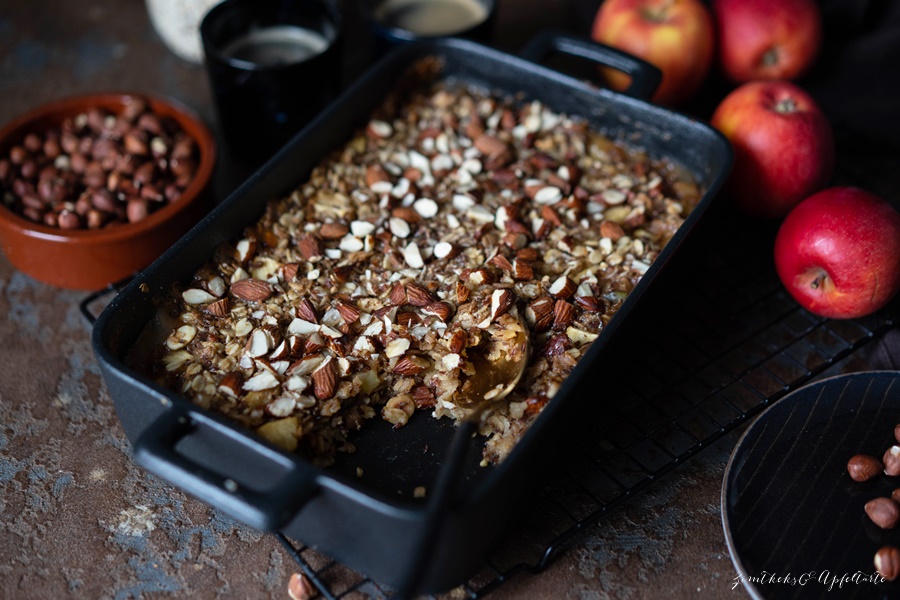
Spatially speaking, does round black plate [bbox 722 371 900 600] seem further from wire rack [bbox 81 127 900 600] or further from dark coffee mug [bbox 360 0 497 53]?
dark coffee mug [bbox 360 0 497 53]

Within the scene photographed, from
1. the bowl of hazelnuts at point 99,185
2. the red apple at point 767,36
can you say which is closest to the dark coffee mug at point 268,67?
the bowl of hazelnuts at point 99,185

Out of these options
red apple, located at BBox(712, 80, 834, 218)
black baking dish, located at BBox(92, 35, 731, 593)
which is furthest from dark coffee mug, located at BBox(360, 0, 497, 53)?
red apple, located at BBox(712, 80, 834, 218)

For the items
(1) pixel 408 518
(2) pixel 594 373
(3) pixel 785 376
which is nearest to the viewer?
(1) pixel 408 518

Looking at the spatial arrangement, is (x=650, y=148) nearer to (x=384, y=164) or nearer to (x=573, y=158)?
(x=573, y=158)

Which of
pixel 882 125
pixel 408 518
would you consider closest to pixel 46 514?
pixel 408 518

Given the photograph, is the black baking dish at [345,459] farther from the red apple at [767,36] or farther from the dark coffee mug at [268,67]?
the red apple at [767,36]

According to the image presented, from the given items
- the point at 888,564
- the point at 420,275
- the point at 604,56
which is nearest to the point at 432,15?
the point at 604,56

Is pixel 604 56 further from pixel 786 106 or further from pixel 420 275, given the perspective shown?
pixel 420 275
